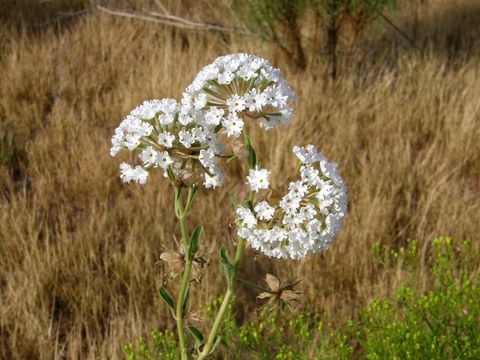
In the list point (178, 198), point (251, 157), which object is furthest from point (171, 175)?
point (251, 157)

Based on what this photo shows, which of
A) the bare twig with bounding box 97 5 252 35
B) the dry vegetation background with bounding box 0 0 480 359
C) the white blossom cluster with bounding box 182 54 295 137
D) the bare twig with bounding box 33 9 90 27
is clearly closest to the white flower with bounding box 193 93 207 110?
the white blossom cluster with bounding box 182 54 295 137

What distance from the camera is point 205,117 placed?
48.1 inches

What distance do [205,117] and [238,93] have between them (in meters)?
0.09

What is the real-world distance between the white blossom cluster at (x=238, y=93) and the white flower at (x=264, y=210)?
15 cm

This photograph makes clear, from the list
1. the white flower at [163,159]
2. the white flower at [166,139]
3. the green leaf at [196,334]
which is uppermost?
the white flower at [166,139]

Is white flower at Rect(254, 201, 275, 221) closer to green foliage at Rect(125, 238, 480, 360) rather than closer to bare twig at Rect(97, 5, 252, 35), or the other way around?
green foliage at Rect(125, 238, 480, 360)

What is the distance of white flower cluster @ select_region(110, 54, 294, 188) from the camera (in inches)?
47.4

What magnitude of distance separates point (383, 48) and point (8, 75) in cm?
282

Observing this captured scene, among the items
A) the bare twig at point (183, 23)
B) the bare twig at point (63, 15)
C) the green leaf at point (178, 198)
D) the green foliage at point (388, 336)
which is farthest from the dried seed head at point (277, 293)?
the bare twig at point (63, 15)

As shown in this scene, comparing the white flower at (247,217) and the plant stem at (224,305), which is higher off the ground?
the white flower at (247,217)

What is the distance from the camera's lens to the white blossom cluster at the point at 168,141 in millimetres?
1201

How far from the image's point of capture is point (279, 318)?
246 cm

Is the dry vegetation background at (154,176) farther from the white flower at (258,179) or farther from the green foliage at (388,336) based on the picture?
the white flower at (258,179)

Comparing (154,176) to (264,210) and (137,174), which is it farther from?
(264,210)
